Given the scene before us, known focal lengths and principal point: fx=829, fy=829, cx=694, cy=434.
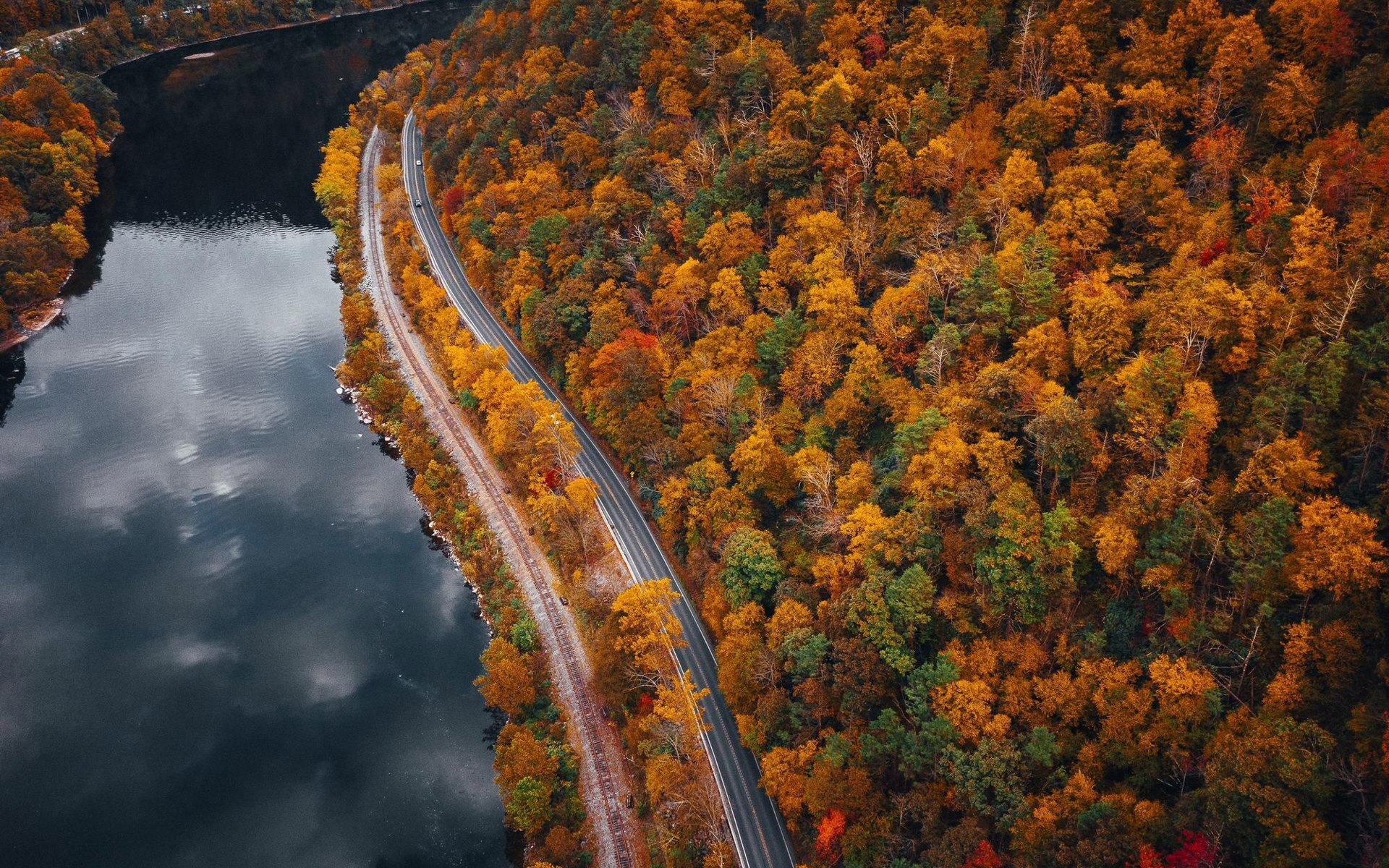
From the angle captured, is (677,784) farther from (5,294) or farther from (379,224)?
(5,294)

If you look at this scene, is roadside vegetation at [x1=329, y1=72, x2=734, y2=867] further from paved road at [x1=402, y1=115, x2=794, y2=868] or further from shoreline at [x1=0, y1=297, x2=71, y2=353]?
shoreline at [x1=0, y1=297, x2=71, y2=353]

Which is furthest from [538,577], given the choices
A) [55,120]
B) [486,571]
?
[55,120]

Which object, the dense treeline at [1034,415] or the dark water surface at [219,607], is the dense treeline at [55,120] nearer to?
the dark water surface at [219,607]

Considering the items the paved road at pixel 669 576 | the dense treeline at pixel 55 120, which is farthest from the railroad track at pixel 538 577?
the dense treeline at pixel 55 120

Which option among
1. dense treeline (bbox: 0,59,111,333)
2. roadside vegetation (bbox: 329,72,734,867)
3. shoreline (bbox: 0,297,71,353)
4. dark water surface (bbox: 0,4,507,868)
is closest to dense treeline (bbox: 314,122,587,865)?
roadside vegetation (bbox: 329,72,734,867)

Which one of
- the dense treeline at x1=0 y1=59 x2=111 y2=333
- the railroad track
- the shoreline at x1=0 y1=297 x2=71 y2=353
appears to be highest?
the dense treeline at x1=0 y1=59 x2=111 y2=333
